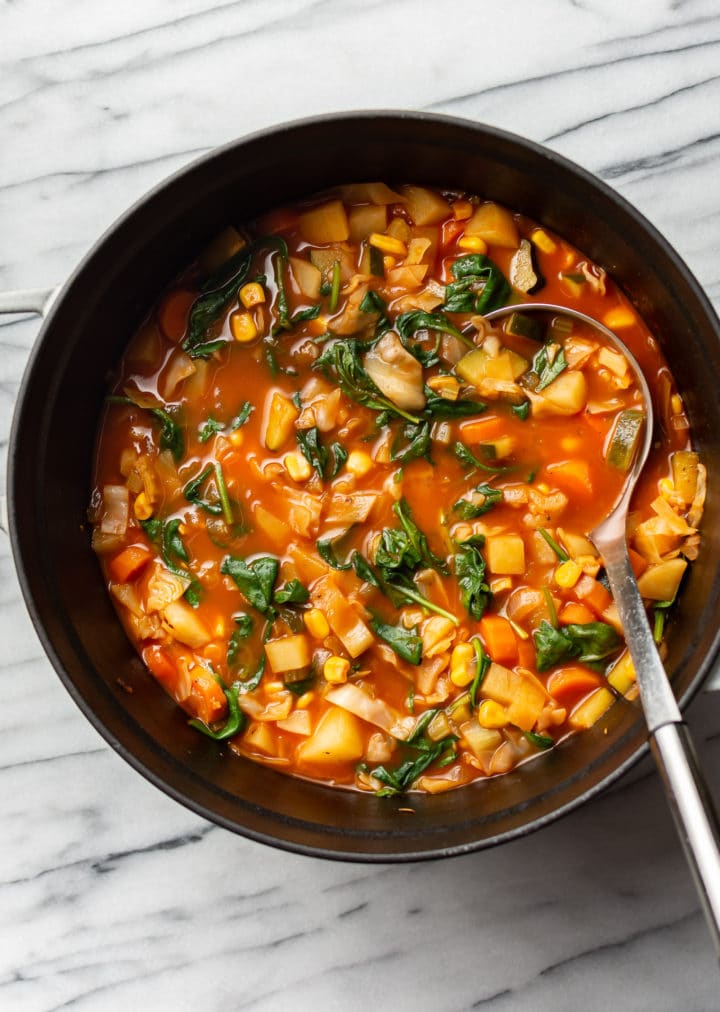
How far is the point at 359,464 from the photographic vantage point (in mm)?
4105

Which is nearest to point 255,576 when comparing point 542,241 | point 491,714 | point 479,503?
point 479,503

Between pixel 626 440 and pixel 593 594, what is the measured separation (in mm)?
647

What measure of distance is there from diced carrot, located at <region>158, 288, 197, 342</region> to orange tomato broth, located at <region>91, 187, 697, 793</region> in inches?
0.6

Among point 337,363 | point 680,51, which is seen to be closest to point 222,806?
point 337,363

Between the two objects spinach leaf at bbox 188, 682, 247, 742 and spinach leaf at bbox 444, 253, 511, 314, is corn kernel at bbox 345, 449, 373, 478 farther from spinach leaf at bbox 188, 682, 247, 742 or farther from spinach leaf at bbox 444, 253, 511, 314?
spinach leaf at bbox 188, 682, 247, 742

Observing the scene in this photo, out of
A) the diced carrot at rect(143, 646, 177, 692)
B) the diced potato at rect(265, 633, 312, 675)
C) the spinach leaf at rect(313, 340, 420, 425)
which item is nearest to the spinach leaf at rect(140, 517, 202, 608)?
the diced carrot at rect(143, 646, 177, 692)

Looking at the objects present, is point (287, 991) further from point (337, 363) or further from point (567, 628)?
point (337, 363)

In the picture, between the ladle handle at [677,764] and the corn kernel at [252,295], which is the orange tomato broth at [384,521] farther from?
the ladle handle at [677,764]

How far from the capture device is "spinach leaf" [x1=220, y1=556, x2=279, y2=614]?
4.11 meters

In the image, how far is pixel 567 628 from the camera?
4.07 metres

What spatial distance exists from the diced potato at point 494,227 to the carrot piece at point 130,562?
1.94 meters

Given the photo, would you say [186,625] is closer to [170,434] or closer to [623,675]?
[170,434]

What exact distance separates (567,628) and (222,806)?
156 centimetres

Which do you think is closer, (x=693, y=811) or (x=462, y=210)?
(x=693, y=811)
